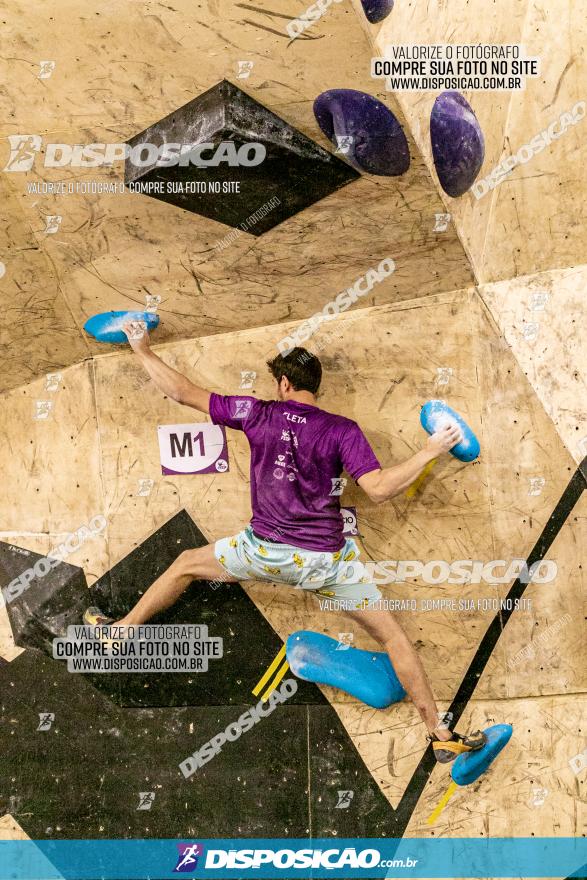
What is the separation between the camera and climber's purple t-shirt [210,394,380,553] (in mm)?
4695

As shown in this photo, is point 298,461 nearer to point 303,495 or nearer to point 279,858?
point 303,495

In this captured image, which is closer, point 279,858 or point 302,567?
point 302,567

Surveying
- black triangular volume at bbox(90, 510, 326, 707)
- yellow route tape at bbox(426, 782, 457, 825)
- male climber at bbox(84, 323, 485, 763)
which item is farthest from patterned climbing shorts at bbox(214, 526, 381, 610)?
yellow route tape at bbox(426, 782, 457, 825)

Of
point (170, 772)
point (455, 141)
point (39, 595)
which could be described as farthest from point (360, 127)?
point (170, 772)

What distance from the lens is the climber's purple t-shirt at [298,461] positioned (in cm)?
470

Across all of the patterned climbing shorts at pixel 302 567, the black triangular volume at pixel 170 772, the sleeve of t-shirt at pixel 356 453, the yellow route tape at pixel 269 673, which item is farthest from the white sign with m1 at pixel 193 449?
the black triangular volume at pixel 170 772

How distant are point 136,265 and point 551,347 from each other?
8.13 feet

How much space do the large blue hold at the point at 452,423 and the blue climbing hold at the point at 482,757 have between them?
165 cm

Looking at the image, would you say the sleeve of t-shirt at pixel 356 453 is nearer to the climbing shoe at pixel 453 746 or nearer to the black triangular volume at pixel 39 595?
the climbing shoe at pixel 453 746

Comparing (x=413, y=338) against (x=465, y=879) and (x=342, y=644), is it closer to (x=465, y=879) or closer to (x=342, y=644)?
(x=342, y=644)

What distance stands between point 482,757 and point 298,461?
2079 millimetres

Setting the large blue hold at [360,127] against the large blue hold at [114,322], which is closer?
the large blue hold at [360,127]

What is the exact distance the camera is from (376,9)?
430 cm

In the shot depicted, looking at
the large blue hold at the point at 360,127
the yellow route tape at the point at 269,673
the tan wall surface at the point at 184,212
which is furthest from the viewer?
the yellow route tape at the point at 269,673
